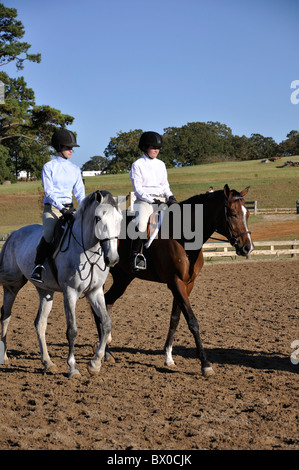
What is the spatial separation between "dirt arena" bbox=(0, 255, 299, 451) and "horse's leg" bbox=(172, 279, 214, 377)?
15 cm

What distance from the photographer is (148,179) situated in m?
7.23

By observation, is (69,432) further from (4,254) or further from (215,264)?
(215,264)

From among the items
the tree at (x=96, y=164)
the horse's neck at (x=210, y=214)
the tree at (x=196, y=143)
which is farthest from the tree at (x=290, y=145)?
the horse's neck at (x=210, y=214)

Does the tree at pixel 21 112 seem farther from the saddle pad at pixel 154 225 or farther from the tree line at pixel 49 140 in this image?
the saddle pad at pixel 154 225

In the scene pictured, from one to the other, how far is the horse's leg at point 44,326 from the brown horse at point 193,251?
92 cm

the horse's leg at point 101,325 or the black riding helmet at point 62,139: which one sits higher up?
the black riding helmet at point 62,139

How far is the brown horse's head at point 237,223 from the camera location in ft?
20.4

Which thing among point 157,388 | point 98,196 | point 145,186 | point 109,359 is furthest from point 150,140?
point 157,388

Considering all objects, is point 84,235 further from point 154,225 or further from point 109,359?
point 109,359

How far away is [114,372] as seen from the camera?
646 centimetres

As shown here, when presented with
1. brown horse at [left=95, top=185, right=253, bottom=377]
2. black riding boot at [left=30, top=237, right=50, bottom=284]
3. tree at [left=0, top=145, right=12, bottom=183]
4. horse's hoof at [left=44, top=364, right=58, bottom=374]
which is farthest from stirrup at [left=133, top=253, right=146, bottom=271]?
tree at [left=0, top=145, right=12, bottom=183]

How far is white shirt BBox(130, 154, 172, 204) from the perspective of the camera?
716cm

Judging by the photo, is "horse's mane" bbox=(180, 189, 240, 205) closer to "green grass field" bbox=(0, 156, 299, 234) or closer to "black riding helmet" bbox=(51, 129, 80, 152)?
"black riding helmet" bbox=(51, 129, 80, 152)
